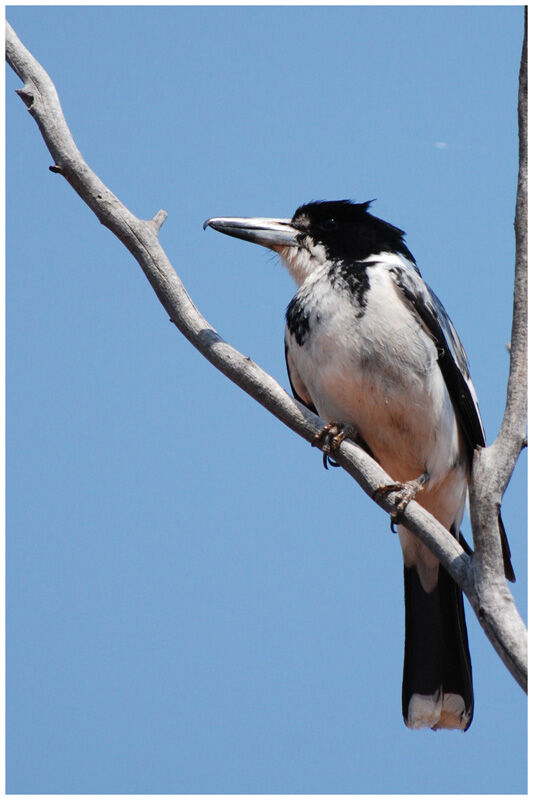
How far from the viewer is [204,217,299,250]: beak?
3.71 meters

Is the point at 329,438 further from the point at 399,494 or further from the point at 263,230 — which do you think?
the point at 263,230

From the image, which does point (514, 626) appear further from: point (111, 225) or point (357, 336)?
point (111, 225)

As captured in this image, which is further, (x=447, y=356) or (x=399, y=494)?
(x=447, y=356)

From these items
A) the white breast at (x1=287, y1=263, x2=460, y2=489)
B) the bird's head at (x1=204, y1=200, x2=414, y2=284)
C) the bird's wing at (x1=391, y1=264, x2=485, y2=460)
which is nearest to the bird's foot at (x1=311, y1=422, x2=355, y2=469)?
the white breast at (x1=287, y1=263, x2=460, y2=489)

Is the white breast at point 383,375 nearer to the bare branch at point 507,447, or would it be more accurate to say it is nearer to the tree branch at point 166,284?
the tree branch at point 166,284

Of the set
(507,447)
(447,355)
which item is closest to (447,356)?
(447,355)

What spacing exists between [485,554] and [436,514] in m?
1.22

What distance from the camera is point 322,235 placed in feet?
12.8

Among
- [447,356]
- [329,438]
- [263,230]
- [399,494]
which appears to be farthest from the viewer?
[263,230]

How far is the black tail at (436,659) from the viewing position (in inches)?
136

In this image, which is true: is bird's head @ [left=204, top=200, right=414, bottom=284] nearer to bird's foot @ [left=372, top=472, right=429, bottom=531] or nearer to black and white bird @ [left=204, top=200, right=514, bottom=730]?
black and white bird @ [left=204, top=200, right=514, bottom=730]

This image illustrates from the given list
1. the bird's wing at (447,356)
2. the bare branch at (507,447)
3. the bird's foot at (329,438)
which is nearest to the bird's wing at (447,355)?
the bird's wing at (447,356)

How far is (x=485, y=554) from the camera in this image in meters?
2.50

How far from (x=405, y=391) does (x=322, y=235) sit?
0.85m
